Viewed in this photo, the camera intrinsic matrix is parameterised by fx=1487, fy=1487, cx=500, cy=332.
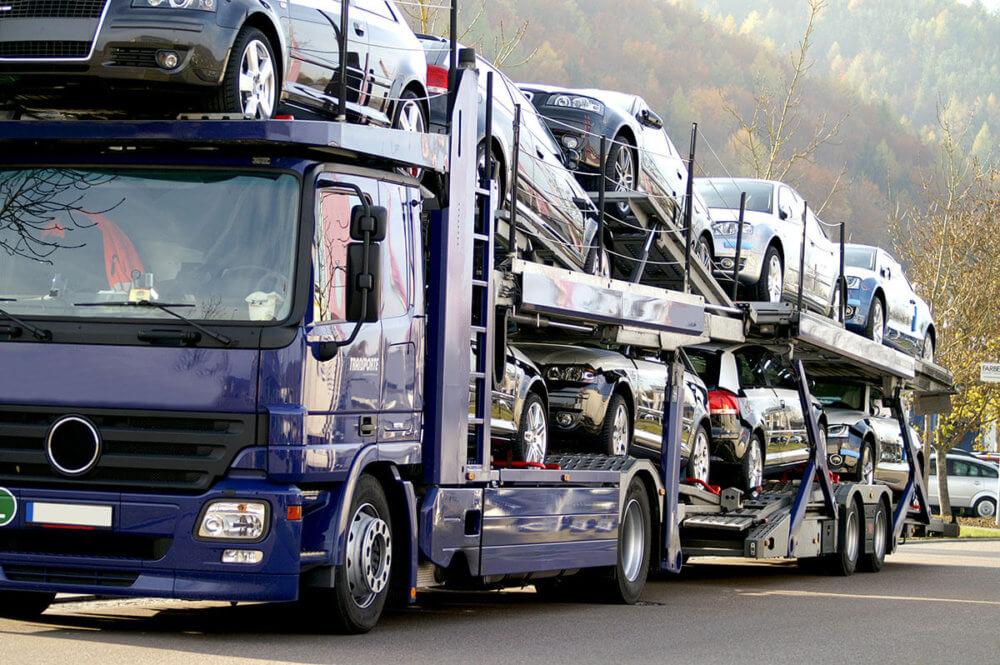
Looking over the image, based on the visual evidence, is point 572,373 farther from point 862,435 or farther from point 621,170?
point 862,435

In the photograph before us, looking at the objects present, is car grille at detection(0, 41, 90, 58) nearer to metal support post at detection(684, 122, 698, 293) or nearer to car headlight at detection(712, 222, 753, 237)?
metal support post at detection(684, 122, 698, 293)

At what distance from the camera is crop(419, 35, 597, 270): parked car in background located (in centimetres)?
A: 1047

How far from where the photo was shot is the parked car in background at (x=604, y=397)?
11953mm

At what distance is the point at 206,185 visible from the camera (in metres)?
7.81

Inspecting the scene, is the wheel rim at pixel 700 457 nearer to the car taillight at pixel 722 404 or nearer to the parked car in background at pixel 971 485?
the car taillight at pixel 722 404

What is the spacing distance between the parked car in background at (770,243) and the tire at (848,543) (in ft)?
7.67

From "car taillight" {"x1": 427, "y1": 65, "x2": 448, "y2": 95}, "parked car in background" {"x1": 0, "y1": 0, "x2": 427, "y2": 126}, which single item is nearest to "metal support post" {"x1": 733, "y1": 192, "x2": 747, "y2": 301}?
"car taillight" {"x1": 427, "y1": 65, "x2": 448, "y2": 95}

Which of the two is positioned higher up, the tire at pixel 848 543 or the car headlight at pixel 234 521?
the car headlight at pixel 234 521

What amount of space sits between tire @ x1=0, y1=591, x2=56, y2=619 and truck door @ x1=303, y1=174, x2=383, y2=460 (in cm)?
240

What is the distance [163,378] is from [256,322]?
0.54 m

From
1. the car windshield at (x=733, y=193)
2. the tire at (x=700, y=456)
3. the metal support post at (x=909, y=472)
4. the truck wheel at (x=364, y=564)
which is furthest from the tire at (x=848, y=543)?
the truck wheel at (x=364, y=564)

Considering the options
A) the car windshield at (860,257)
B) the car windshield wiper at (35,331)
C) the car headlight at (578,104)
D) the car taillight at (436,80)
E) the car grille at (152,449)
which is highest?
the car headlight at (578,104)

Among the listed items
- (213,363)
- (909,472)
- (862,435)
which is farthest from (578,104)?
(909,472)

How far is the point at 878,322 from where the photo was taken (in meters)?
19.1
